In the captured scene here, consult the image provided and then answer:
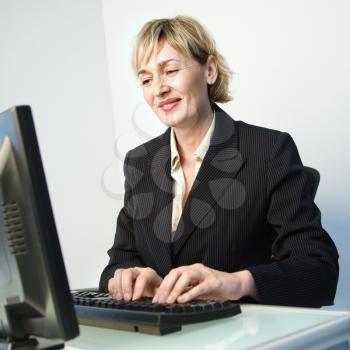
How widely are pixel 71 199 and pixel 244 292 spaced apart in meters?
2.51

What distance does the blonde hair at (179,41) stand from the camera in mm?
2023

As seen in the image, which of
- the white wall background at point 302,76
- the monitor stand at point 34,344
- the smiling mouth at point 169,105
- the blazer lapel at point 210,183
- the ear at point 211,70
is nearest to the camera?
the monitor stand at point 34,344

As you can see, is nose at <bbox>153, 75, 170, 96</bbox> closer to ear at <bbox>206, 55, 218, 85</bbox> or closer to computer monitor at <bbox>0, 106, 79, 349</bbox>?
ear at <bbox>206, 55, 218, 85</bbox>

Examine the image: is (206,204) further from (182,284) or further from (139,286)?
(182,284)

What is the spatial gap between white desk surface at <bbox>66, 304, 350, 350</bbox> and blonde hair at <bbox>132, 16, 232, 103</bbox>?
114cm

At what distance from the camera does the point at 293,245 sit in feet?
5.26

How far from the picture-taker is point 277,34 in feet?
9.00

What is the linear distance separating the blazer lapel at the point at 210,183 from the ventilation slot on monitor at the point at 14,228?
959 millimetres

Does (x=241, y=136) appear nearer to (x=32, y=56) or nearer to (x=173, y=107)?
(x=173, y=107)

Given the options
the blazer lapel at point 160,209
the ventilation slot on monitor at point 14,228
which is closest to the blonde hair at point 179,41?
the blazer lapel at point 160,209

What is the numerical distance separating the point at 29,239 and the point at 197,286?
1.62 feet

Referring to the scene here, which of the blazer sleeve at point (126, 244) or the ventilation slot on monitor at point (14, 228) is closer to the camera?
the ventilation slot on monitor at point (14, 228)

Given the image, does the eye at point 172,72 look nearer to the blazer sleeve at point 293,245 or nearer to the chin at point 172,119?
the chin at point 172,119

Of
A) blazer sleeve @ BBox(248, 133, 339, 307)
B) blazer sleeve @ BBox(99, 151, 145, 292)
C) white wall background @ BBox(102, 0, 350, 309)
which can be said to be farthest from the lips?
white wall background @ BBox(102, 0, 350, 309)
